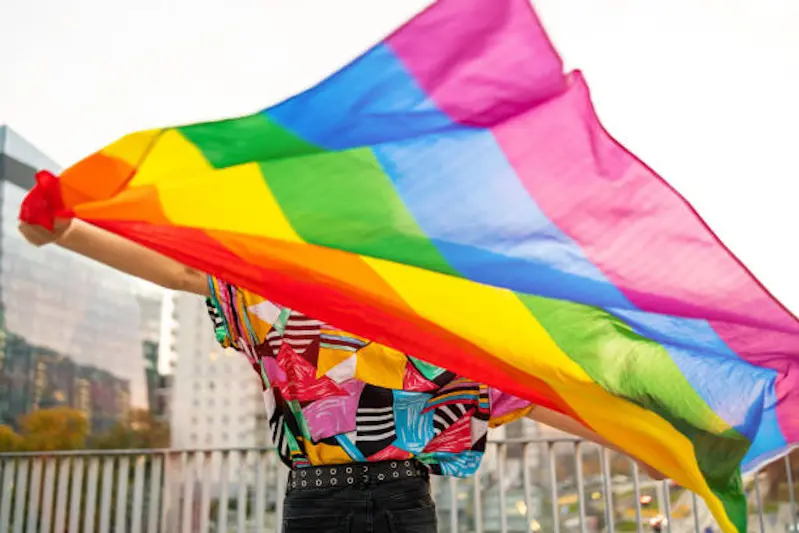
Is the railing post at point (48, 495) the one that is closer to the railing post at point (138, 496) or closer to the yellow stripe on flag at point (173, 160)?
the railing post at point (138, 496)

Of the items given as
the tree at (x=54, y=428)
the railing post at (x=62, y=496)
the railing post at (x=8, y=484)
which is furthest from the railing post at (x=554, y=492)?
the tree at (x=54, y=428)

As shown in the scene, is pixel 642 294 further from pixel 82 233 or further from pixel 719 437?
pixel 82 233

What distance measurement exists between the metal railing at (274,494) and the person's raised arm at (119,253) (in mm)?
2449

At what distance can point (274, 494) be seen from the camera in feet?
12.1

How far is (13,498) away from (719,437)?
12.9 feet

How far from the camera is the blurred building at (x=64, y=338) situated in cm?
1212

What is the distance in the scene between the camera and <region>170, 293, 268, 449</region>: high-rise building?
14.3 ft

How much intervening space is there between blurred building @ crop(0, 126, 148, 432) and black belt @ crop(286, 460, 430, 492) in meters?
8.92

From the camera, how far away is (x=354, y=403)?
131 centimetres

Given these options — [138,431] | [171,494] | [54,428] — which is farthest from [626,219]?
[138,431]

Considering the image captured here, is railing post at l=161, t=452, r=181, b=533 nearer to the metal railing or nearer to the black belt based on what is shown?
the metal railing

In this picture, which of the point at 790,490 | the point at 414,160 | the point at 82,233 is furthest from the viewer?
the point at 790,490

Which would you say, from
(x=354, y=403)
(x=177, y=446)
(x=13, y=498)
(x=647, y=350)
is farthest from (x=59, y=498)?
(x=647, y=350)

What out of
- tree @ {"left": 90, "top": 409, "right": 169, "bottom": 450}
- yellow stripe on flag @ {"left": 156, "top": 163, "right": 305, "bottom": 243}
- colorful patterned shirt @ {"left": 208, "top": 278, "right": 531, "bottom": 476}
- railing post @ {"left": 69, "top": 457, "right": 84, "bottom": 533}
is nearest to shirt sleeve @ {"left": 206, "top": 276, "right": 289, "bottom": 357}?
colorful patterned shirt @ {"left": 208, "top": 278, "right": 531, "bottom": 476}
